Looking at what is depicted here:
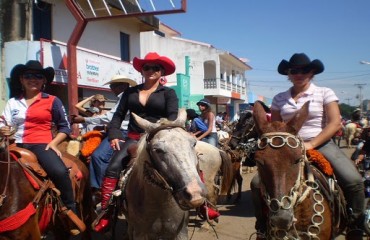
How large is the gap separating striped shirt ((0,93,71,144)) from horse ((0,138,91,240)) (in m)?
0.27

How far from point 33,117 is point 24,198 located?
0.97m

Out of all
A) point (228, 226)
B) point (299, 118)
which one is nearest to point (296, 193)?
point (299, 118)

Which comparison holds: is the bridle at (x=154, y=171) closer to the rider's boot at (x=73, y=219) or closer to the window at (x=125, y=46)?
the rider's boot at (x=73, y=219)

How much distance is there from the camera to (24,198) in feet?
12.0

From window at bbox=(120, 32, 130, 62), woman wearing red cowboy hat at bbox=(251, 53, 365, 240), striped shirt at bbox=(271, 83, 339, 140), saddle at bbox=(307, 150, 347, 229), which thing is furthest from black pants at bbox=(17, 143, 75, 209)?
window at bbox=(120, 32, 130, 62)

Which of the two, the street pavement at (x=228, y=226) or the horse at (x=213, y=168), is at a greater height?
the horse at (x=213, y=168)

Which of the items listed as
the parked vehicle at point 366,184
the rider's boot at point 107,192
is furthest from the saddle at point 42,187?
the parked vehicle at point 366,184

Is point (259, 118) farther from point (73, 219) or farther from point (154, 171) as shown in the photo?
point (73, 219)

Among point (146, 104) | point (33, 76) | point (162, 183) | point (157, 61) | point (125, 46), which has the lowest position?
point (162, 183)

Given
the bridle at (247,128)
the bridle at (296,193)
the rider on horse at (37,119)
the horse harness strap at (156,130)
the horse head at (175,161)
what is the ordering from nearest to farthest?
the horse head at (175,161) < the bridle at (296,193) < the horse harness strap at (156,130) < the rider on horse at (37,119) < the bridle at (247,128)

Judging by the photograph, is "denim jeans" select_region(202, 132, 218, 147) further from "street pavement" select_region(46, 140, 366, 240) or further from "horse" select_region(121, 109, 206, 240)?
"horse" select_region(121, 109, 206, 240)

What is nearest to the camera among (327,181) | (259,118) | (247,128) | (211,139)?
(259,118)

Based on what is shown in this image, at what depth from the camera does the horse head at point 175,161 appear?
8.71 ft

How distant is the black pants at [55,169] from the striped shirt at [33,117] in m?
0.12
